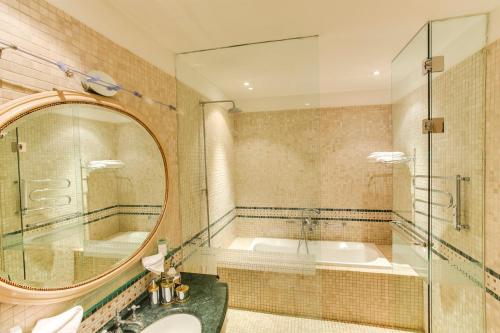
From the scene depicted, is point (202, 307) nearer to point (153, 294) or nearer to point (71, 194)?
point (153, 294)

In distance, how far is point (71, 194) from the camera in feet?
3.69

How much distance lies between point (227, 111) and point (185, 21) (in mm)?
923

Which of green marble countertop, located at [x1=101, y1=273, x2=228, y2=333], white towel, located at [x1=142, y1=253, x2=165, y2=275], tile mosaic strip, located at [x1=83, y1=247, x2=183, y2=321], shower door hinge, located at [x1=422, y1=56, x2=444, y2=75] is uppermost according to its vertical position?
shower door hinge, located at [x1=422, y1=56, x2=444, y2=75]

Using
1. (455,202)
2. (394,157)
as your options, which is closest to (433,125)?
(455,202)

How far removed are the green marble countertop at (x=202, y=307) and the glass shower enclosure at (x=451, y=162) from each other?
64.6 inches

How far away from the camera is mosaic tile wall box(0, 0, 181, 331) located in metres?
0.88

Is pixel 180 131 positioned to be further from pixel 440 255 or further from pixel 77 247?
pixel 440 255

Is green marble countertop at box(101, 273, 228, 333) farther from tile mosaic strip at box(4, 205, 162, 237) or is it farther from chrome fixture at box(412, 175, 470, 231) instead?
chrome fixture at box(412, 175, 470, 231)

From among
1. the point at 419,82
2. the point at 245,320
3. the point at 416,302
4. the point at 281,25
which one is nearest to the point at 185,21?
the point at 281,25

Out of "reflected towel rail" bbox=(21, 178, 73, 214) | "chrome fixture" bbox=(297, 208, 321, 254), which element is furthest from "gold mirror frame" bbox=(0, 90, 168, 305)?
"chrome fixture" bbox=(297, 208, 321, 254)

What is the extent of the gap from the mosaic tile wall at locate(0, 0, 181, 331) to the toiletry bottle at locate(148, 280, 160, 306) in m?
0.16

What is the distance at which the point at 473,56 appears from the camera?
1562mm

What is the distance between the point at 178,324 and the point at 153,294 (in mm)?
251

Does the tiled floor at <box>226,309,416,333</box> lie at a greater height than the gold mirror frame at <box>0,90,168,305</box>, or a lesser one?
lesser
